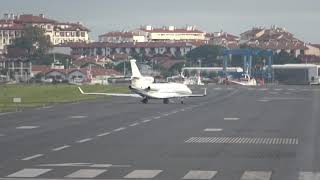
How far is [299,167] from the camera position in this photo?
717 inches

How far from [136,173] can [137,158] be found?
3.30m

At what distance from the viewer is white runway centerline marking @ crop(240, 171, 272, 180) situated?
1617 cm

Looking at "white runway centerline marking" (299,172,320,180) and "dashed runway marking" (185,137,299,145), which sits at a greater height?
"white runway centerline marking" (299,172,320,180)

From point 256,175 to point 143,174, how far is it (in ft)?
7.18

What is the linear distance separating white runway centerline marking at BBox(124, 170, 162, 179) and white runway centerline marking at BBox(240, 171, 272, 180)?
1.73 meters

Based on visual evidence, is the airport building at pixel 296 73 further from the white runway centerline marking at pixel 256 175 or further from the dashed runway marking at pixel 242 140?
the white runway centerline marking at pixel 256 175

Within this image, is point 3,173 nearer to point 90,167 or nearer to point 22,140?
point 90,167

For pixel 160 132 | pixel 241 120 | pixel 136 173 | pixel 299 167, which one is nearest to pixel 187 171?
pixel 136 173

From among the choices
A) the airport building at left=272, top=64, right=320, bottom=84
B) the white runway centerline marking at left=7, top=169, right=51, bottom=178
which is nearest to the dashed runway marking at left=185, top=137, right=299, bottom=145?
the white runway centerline marking at left=7, top=169, right=51, bottom=178

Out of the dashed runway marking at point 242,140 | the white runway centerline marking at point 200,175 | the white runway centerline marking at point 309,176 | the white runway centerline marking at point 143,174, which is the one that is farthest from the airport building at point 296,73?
the white runway centerline marking at point 143,174

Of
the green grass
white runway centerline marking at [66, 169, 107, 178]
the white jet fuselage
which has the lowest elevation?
the green grass

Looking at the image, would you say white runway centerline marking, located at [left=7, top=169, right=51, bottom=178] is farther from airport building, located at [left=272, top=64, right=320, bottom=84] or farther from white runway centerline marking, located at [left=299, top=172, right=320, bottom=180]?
airport building, located at [left=272, top=64, right=320, bottom=84]

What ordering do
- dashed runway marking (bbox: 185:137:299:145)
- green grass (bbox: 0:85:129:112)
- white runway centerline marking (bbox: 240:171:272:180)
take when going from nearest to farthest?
white runway centerline marking (bbox: 240:171:272:180), dashed runway marking (bbox: 185:137:299:145), green grass (bbox: 0:85:129:112)

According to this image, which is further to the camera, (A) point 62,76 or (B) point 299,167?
(A) point 62,76
